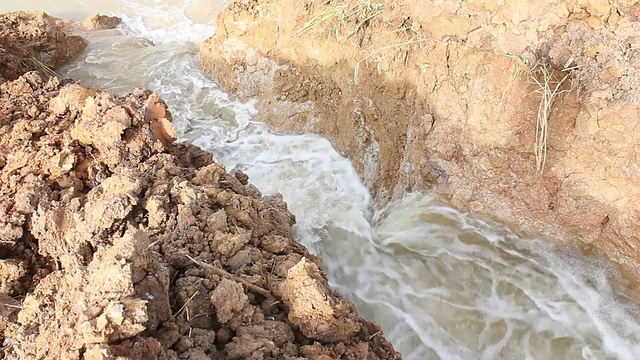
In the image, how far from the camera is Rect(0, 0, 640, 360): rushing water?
2.92 metres

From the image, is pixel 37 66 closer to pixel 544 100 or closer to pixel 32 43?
pixel 32 43

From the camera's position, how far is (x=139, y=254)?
188cm

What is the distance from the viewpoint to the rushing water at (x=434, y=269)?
115 inches

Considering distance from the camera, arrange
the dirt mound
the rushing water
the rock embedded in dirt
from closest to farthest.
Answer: the rushing water
the dirt mound
the rock embedded in dirt

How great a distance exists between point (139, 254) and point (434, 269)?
227 centimetres

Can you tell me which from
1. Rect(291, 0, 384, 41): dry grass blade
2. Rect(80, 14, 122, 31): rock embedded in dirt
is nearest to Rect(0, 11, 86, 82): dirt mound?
Rect(80, 14, 122, 31): rock embedded in dirt

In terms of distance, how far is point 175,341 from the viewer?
5.90 ft

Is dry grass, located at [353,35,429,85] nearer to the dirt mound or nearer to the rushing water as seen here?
the rushing water

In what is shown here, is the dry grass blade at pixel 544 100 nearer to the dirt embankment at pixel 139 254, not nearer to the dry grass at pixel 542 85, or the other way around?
the dry grass at pixel 542 85

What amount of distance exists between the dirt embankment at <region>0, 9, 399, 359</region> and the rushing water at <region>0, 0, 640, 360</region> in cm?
88

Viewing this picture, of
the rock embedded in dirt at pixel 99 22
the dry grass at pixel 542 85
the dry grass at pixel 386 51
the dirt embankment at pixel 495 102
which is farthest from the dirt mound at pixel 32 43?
the dry grass at pixel 542 85

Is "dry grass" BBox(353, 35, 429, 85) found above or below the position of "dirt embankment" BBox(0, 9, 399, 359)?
above

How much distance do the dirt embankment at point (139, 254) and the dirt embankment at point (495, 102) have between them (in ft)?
4.54

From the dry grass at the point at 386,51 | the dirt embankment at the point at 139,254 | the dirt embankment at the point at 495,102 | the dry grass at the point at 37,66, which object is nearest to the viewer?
the dirt embankment at the point at 139,254
